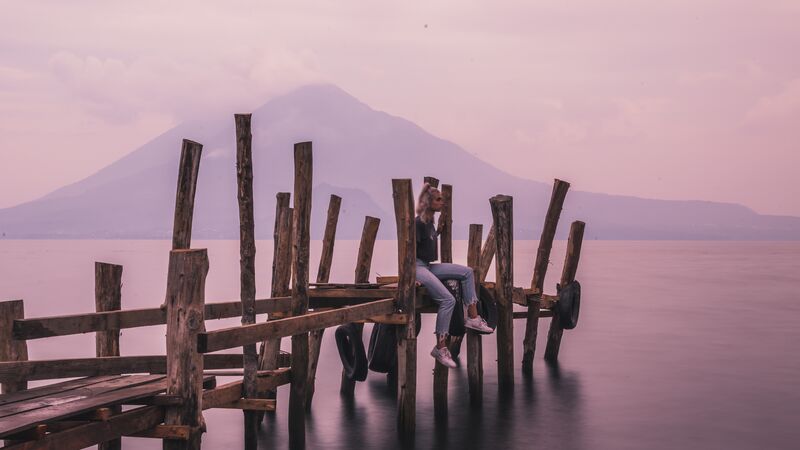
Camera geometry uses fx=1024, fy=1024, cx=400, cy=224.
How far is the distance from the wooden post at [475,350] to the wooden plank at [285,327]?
9.90ft

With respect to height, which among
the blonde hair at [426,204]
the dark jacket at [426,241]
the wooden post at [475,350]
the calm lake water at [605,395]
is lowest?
the calm lake water at [605,395]

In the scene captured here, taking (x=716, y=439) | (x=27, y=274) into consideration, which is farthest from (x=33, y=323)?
(x=27, y=274)

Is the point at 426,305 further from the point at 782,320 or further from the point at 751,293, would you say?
the point at 751,293

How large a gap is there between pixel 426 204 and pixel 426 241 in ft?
1.71

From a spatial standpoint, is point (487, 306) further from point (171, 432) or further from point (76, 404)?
point (76, 404)

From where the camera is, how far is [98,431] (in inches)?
332

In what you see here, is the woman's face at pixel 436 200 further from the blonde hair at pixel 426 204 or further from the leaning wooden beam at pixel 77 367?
the leaning wooden beam at pixel 77 367

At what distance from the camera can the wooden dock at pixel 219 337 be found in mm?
8680

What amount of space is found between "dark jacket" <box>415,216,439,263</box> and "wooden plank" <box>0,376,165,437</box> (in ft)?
A: 15.9

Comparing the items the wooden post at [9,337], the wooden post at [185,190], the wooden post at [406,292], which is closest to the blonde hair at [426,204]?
the wooden post at [406,292]

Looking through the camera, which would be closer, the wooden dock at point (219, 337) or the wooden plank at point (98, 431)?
the wooden plank at point (98, 431)

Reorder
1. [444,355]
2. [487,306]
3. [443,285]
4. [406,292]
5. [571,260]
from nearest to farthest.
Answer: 1. [406,292]
2. [444,355]
3. [443,285]
4. [487,306]
5. [571,260]

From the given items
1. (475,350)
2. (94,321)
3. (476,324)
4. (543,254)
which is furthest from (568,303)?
(94,321)

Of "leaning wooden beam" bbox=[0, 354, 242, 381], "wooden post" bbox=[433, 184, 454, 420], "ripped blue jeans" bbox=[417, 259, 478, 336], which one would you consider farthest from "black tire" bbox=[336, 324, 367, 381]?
"leaning wooden beam" bbox=[0, 354, 242, 381]
